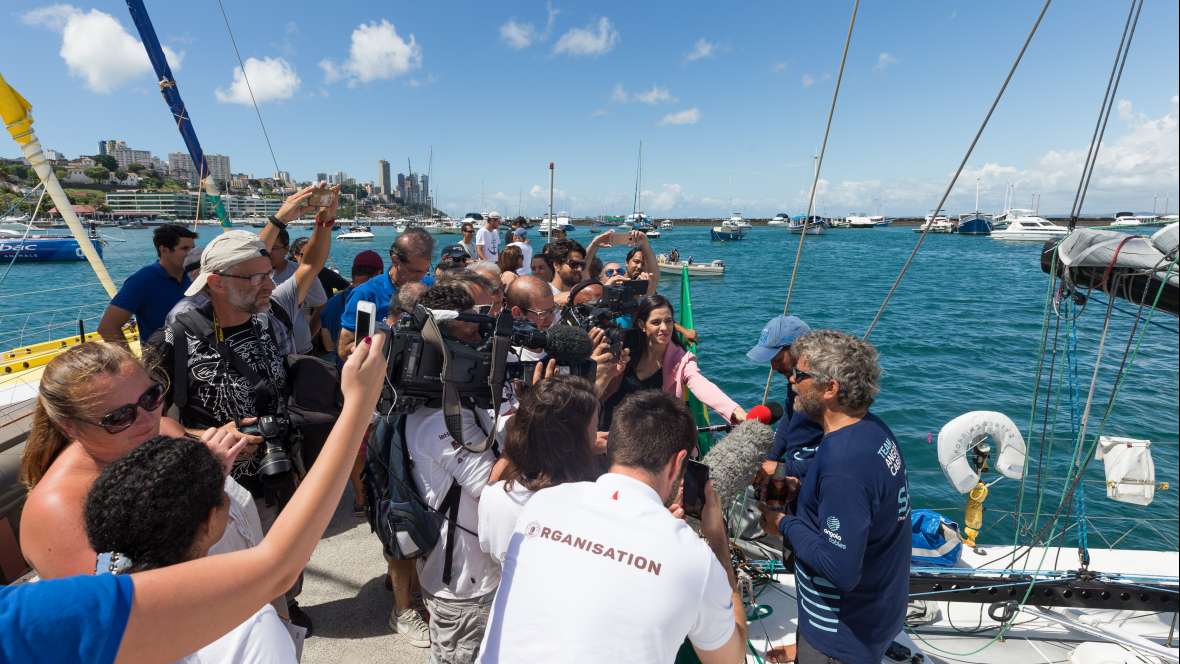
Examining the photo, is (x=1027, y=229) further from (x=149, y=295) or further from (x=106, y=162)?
(x=106, y=162)

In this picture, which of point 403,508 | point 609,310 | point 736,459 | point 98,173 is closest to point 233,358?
point 403,508

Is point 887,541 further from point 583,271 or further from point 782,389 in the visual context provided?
point 782,389

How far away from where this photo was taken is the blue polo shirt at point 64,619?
680 millimetres

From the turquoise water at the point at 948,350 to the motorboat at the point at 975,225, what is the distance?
46.2 metres

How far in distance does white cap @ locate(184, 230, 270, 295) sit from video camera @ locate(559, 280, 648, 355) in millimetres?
1422

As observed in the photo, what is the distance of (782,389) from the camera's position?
1055cm

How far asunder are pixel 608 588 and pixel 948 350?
50.6ft

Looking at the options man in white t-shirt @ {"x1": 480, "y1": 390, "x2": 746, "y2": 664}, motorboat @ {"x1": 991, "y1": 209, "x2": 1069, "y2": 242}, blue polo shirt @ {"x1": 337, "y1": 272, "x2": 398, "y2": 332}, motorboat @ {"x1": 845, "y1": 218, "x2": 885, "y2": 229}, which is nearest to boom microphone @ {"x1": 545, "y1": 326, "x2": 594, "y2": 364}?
man in white t-shirt @ {"x1": 480, "y1": 390, "x2": 746, "y2": 664}

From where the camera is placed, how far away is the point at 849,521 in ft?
5.48

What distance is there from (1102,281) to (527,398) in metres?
2.33

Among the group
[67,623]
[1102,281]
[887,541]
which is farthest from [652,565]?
[1102,281]

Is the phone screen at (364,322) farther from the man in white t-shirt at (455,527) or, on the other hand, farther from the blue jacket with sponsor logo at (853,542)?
the blue jacket with sponsor logo at (853,542)

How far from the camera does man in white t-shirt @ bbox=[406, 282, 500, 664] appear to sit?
1942mm

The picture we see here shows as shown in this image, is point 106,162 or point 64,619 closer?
point 64,619
